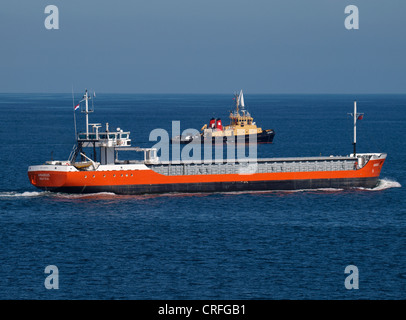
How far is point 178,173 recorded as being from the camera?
64438 mm

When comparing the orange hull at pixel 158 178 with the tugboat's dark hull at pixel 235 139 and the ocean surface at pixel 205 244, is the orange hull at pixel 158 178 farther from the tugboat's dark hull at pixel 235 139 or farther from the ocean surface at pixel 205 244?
the tugboat's dark hull at pixel 235 139

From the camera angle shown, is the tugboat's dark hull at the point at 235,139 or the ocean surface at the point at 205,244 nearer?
the ocean surface at the point at 205,244

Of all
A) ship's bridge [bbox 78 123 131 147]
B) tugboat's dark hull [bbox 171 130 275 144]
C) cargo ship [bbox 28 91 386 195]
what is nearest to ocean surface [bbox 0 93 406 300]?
cargo ship [bbox 28 91 386 195]

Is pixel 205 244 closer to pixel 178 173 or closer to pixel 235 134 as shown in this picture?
pixel 178 173

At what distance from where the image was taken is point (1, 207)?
58.8 m

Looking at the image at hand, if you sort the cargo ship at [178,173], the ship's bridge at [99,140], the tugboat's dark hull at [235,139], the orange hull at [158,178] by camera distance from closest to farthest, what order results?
1. the orange hull at [158,178]
2. the cargo ship at [178,173]
3. the ship's bridge at [99,140]
4. the tugboat's dark hull at [235,139]

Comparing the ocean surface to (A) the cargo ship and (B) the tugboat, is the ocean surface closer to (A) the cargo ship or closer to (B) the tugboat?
(A) the cargo ship

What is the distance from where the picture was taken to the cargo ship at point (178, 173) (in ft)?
202

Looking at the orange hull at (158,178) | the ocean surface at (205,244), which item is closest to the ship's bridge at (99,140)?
the orange hull at (158,178)

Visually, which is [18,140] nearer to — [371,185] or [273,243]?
[371,185]

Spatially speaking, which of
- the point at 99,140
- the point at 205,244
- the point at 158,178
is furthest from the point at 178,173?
the point at 205,244

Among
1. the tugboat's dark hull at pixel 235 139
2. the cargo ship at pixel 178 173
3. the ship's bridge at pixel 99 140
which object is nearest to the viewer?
the cargo ship at pixel 178 173

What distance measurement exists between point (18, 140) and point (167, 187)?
68.0 metres
